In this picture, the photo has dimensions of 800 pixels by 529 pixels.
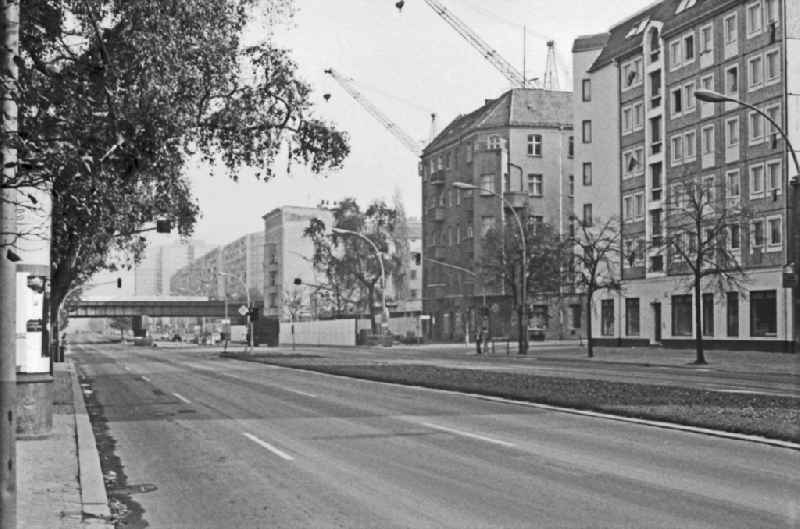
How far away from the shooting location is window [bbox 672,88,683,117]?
57.1 meters

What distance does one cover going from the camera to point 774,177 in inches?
1921

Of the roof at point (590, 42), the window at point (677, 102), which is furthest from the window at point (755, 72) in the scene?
the roof at point (590, 42)

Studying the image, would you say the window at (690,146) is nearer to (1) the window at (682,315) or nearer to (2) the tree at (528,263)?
(1) the window at (682,315)

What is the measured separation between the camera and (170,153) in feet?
50.7

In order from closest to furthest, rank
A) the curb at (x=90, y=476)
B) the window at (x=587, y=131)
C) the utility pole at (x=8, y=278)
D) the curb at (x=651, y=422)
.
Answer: the utility pole at (x=8, y=278), the curb at (x=90, y=476), the curb at (x=651, y=422), the window at (x=587, y=131)

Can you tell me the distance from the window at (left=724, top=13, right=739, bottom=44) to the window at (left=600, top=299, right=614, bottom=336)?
19.4 meters

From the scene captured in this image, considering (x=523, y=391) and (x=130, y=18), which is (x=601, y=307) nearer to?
(x=523, y=391)

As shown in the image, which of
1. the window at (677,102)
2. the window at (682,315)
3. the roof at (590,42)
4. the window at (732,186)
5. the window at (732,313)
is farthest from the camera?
the roof at (590,42)

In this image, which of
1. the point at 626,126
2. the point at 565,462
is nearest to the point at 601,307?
the point at 626,126

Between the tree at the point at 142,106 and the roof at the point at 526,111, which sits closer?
the tree at the point at 142,106

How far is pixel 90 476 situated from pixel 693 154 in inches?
1970

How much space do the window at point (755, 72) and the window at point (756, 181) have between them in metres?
4.11

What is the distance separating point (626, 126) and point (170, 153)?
2033 inches

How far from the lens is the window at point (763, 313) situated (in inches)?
1911
